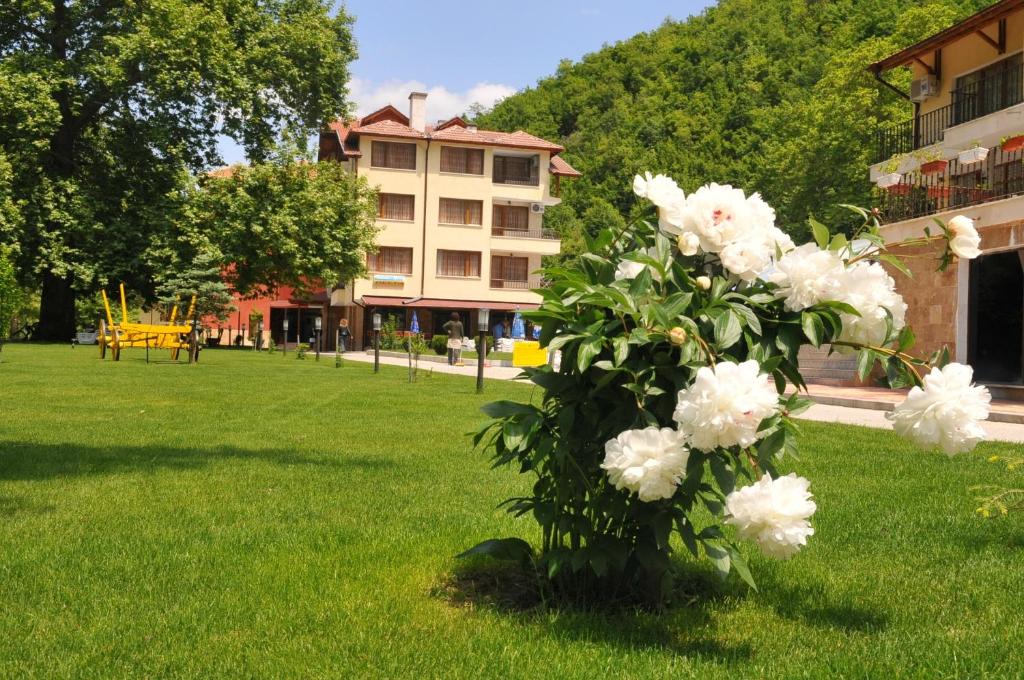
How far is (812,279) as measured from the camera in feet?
11.3

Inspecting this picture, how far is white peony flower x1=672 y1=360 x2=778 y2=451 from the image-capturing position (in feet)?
9.74

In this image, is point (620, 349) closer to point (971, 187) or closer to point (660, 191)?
point (660, 191)

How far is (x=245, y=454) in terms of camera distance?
339 inches

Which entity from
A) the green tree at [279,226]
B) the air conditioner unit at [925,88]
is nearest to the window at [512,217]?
the green tree at [279,226]

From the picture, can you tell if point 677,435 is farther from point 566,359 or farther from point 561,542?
point 561,542

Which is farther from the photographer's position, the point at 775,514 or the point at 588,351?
the point at 588,351

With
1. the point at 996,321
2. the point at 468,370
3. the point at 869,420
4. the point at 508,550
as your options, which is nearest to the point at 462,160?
the point at 468,370

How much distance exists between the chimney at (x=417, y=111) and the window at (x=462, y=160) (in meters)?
2.54

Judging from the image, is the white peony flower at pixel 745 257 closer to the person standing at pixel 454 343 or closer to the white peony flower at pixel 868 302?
the white peony flower at pixel 868 302

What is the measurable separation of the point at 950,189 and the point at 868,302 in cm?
2055

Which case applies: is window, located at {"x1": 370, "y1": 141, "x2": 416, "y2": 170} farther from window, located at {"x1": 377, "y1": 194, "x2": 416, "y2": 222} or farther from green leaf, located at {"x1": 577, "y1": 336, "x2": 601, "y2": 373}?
green leaf, located at {"x1": 577, "y1": 336, "x2": 601, "y2": 373}

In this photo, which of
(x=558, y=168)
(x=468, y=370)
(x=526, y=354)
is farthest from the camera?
(x=558, y=168)

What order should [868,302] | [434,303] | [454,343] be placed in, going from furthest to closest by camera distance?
[434,303], [454,343], [868,302]

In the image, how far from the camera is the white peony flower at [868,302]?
11.5ft
